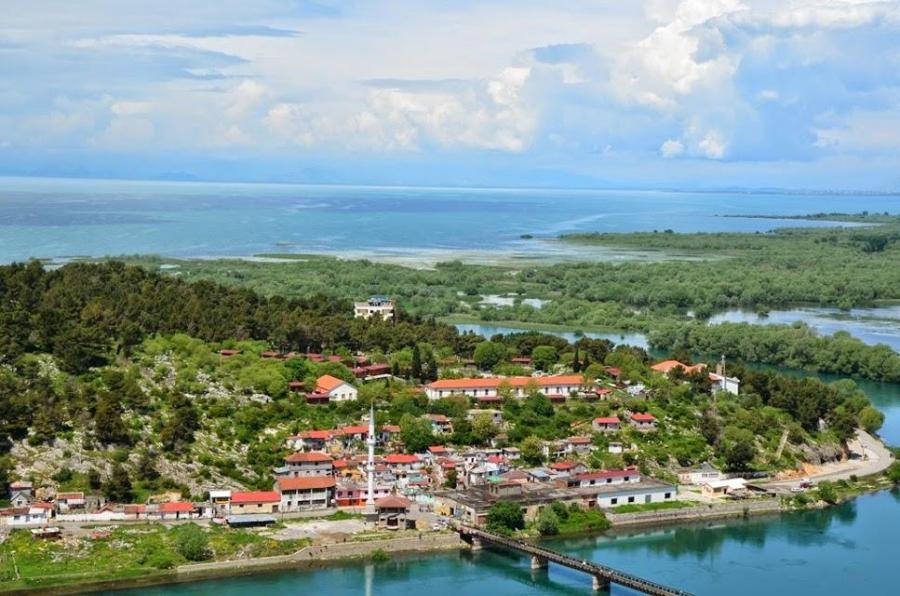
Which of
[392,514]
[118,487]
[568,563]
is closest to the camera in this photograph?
[568,563]

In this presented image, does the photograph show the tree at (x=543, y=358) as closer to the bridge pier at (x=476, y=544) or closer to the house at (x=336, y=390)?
the house at (x=336, y=390)

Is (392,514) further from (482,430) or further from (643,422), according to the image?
(643,422)

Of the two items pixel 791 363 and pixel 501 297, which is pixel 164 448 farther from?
pixel 501 297

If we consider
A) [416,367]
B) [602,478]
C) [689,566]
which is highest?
[416,367]

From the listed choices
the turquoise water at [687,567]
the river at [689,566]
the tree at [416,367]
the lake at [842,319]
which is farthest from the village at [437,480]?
→ the lake at [842,319]

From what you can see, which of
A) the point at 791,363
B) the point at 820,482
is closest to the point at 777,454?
the point at 820,482

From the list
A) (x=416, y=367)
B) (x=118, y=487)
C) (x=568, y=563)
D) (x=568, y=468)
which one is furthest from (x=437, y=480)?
(x=118, y=487)
